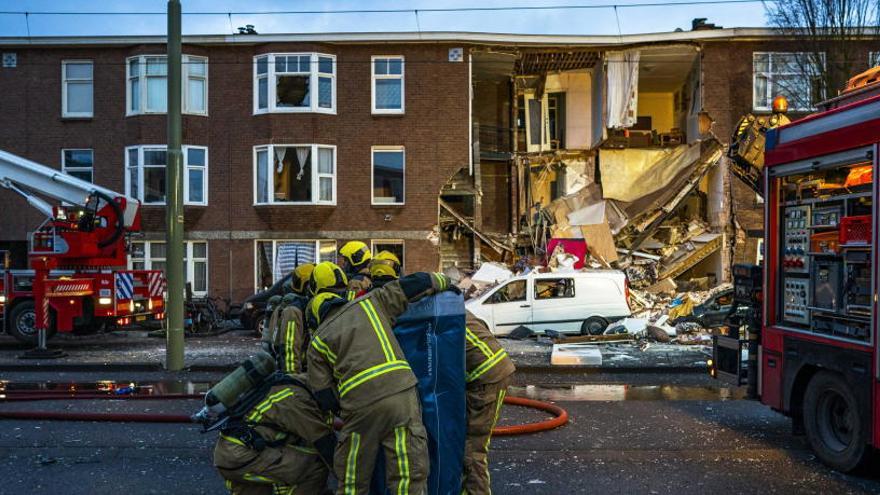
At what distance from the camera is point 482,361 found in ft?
15.4

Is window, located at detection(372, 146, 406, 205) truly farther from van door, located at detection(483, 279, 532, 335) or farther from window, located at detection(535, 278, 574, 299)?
window, located at detection(535, 278, 574, 299)

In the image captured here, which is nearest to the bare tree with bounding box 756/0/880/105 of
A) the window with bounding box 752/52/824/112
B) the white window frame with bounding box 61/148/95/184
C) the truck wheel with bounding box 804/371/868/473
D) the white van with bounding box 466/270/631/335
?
the window with bounding box 752/52/824/112

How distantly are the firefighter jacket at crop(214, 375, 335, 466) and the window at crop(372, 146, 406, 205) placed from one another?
18131 mm

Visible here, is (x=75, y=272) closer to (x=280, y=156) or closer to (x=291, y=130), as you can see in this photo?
(x=280, y=156)

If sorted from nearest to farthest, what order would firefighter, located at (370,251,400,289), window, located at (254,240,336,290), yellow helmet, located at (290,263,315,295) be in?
firefighter, located at (370,251,400,289) < yellow helmet, located at (290,263,315,295) < window, located at (254,240,336,290)

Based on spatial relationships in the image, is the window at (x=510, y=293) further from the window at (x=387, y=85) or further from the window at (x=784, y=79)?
the window at (x=784, y=79)

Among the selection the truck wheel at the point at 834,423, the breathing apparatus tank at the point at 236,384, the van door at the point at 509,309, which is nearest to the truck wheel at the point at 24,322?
the van door at the point at 509,309

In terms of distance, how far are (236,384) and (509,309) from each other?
11733mm

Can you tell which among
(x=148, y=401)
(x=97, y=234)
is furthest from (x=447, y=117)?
(x=148, y=401)

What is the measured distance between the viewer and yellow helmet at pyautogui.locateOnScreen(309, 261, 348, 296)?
466 cm

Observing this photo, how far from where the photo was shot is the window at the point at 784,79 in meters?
18.5

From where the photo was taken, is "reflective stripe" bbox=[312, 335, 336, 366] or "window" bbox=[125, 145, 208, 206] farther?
"window" bbox=[125, 145, 208, 206]

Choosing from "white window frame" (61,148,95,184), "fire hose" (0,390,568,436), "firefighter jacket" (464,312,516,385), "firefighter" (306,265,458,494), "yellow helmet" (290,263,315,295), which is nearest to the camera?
"firefighter" (306,265,458,494)

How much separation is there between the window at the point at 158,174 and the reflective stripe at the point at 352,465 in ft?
64.0
